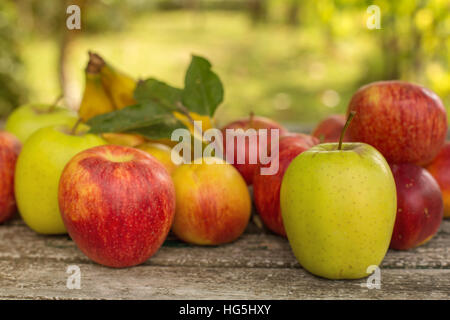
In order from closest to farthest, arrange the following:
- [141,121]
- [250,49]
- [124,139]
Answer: [141,121]
[124,139]
[250,49]

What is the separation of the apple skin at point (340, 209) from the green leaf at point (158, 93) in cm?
39

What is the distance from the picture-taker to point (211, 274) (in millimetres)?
958

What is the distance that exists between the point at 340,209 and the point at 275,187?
0.23 metres

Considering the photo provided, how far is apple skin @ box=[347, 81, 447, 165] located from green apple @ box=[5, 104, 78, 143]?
70cm

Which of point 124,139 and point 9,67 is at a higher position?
point 9,67

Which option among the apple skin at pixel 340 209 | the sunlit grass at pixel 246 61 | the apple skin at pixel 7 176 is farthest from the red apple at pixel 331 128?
the sunlit grass at pixel 246 61

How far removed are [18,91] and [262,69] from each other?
286 cm

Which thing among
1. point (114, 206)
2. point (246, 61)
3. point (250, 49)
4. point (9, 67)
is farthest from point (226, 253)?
point (250, 49)

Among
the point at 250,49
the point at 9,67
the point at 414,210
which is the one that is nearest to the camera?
the point at 414,210

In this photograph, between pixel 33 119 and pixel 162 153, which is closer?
pixel 162 153

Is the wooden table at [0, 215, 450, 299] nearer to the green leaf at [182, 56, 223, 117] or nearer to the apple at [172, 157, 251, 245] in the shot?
the apple at [172, 157, 251, 245]

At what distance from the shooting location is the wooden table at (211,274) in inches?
34.8

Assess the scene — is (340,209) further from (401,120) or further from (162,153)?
(162,153)

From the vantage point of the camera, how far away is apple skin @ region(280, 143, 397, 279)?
2.93 ft
